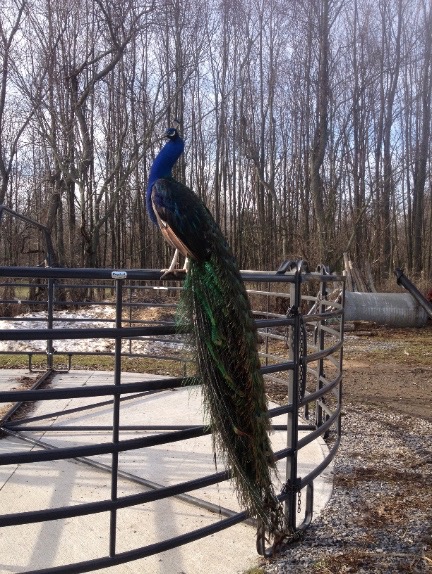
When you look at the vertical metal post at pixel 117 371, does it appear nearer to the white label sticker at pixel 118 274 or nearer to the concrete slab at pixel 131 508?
the white label sticker at pixel 118 274

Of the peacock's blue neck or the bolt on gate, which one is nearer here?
the bolt on gate

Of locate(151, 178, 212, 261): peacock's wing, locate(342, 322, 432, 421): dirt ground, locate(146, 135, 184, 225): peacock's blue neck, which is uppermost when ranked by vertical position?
locate(146, 135, 184, 225): peacock's blue neck

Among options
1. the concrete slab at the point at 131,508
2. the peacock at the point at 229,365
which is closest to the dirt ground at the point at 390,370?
the concrete slab at the point at 131,508

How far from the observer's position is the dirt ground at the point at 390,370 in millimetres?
6707

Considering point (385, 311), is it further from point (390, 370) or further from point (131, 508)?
point (131, 508)

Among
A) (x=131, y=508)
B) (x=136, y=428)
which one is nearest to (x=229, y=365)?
(x=131, y=508)

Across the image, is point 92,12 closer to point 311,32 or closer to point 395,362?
point 311,32

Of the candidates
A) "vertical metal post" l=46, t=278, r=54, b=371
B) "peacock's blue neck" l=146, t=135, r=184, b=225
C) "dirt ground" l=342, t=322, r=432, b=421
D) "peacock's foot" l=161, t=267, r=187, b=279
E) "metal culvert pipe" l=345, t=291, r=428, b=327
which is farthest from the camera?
"metal culvert pipe" l=345, t=291, r=428, b=327

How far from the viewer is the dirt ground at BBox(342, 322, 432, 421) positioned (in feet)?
22.0

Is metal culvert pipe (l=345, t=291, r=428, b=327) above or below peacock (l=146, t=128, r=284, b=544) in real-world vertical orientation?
below

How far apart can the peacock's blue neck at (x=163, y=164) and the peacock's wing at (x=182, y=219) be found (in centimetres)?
14

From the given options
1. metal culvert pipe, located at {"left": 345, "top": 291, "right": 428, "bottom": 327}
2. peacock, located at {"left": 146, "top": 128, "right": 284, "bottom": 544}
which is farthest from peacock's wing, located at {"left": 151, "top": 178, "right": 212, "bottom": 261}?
metal culvert pipe, located at {"left": 345, "top": 291, "right": 428, "bottom": 327}

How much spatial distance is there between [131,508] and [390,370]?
623 centimetres

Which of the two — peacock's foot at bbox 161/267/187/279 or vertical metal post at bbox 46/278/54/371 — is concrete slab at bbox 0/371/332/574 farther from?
vertical metal post at bbox 46/278/54/371
